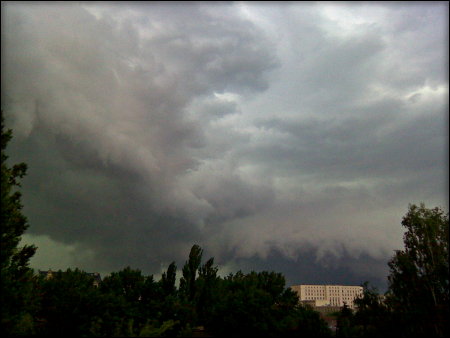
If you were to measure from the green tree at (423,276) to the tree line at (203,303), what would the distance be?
2.9 inches

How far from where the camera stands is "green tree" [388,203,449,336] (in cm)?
3041

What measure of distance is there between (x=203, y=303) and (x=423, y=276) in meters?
19.4

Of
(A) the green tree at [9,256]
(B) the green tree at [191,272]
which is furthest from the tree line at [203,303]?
(B) the green tree at [191,272]

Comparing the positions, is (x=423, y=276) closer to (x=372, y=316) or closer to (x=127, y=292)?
(x=372, y=316)

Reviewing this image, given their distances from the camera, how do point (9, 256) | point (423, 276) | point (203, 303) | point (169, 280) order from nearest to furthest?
point (9, 256)
point (423, 276)
point (203, 303)
point (169, 280)

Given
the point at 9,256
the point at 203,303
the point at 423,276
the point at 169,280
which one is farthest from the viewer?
the point at 169,280

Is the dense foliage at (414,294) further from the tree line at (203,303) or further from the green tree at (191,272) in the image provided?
the green tree at (191,272)

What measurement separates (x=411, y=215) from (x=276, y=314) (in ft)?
56.4

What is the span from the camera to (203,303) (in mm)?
38906

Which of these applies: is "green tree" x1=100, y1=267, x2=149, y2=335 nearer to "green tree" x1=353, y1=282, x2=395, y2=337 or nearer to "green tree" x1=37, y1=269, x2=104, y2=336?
"green tree" x1=37, y1=269, x2=104, y2=336

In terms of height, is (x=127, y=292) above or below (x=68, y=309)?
above

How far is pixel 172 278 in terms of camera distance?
45.0m

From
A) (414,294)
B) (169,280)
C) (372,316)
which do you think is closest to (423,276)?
(414,294)

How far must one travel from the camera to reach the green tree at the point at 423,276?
30.4 metres
